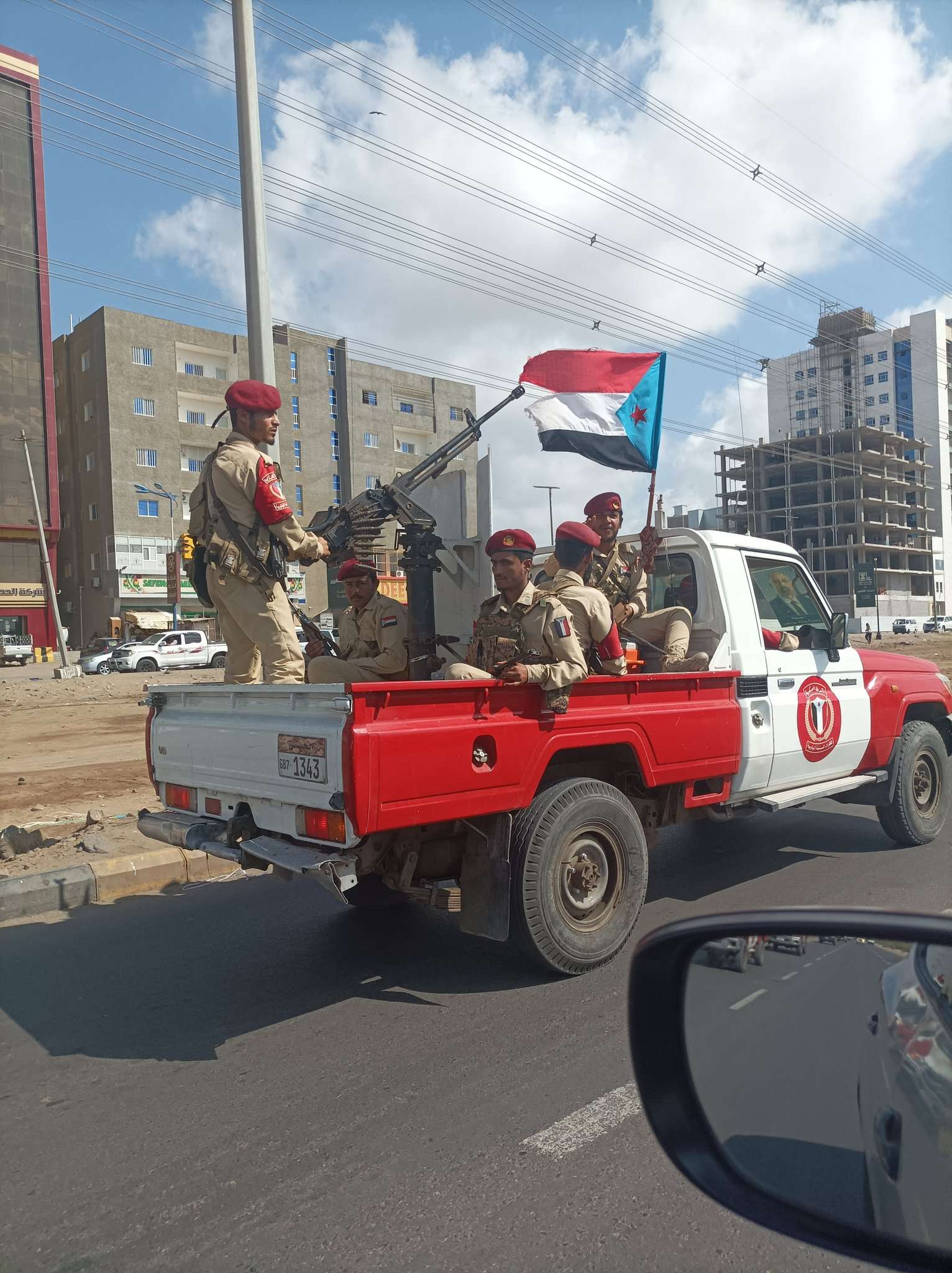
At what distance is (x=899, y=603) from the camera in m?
86.8

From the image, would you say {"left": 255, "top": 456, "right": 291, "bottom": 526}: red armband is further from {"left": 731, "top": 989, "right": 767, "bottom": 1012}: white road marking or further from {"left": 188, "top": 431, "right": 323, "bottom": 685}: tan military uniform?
{"left": 731, "top": 989, "right": 767, "bottom": 1012}: white road marking

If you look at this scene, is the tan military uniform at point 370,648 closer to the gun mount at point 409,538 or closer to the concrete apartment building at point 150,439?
the gun mount at point 409,538

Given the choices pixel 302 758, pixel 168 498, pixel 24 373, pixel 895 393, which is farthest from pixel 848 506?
pixel 302 758

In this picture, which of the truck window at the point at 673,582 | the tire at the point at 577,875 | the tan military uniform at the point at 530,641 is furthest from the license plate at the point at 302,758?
the truck window at the point at 673,582

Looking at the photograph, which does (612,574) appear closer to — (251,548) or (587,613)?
(587,613)

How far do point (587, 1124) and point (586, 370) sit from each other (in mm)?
5709

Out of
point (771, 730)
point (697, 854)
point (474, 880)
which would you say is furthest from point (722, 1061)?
point (697, 854)

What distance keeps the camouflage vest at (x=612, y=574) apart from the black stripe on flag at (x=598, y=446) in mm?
1724

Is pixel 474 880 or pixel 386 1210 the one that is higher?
pixel 474 880

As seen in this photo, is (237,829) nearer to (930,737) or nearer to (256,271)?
(930,737)

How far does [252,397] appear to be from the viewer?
4852 mm

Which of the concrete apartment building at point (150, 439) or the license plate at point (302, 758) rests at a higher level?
the concrete apartment building at point (150, 439)

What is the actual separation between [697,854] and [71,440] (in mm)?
63269

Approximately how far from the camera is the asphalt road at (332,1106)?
2.37 m
